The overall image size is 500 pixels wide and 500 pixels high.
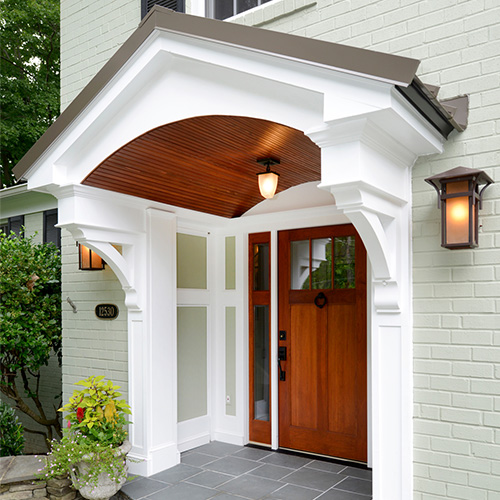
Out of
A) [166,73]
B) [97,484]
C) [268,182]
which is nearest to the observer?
[166,73]

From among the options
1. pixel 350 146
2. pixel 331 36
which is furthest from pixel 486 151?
pixel 331 36

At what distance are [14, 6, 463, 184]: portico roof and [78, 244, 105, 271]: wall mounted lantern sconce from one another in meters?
1.52

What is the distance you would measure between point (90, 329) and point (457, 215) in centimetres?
352

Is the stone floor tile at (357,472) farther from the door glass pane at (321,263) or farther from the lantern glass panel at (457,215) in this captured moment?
the lantern glass panel at (457,215)

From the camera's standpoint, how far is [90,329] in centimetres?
495

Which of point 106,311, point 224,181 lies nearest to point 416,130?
point 224,181

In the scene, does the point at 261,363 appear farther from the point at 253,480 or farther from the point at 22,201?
the point at 22,201

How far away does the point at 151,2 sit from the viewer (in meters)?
4.65

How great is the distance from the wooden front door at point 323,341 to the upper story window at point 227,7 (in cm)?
196

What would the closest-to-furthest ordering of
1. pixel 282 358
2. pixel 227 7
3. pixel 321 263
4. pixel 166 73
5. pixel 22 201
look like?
1. pixel 166 73
2. pixel 227 7
3. pixel 321 263
4. pixel 282 358
5. pixel 22 201

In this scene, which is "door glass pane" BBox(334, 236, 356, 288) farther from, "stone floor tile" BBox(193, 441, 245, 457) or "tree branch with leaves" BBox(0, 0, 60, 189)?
"tree branch with leaves" BBox(0, 0, 60, 189)

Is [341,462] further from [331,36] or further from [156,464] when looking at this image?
[331,36]

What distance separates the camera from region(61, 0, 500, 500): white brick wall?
9.30 ft

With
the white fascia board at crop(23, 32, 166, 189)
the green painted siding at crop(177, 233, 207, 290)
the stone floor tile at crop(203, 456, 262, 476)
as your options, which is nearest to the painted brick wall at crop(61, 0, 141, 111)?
the white fascia board at crop(23, 32, 166, 189)
